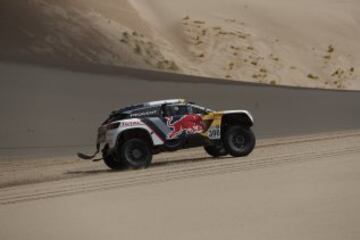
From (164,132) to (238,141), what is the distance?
1.89 m

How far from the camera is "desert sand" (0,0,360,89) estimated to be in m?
43.6

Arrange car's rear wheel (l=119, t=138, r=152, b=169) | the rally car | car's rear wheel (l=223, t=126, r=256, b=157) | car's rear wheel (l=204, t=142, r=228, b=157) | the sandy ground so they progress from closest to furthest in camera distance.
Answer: the sandy ground
car's rear wheel (l=119, t=138, r=152, b=169)
the rally car
car's rear wheel (l=223, t=126, r=256, b=157)
car's rear wheel (l=204, t=142, r=228, b=157)

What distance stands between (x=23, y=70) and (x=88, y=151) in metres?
4.15

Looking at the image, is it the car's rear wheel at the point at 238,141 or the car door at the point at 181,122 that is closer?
the car door at the point at 181,122

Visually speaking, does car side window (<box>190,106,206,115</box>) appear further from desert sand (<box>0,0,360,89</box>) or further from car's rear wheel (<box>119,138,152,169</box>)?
desert sand (<box>0,0,360,89</box>)

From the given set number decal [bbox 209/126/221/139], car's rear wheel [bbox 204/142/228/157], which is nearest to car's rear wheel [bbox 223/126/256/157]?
number decal [bbox 209/126/221/139]

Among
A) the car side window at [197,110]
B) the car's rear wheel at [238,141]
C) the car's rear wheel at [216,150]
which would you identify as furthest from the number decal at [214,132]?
the car's rear wheel at [216,150]

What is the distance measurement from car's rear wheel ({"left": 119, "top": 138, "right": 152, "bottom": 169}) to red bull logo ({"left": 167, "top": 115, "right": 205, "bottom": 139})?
80 cm

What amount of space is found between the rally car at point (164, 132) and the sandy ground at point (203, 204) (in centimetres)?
253

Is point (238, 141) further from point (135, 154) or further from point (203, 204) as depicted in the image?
point (203, 204)

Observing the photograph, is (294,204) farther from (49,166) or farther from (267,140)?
(267,140)

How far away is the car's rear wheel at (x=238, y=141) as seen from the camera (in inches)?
749

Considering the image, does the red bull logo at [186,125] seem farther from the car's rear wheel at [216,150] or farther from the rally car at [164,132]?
the car's rear wheel at [216,150]

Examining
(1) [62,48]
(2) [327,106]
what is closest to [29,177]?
(2) [327,106]
